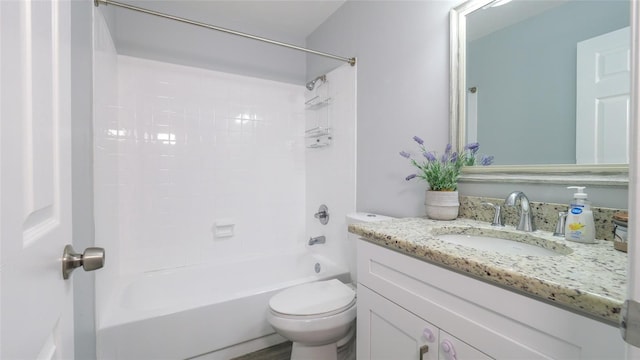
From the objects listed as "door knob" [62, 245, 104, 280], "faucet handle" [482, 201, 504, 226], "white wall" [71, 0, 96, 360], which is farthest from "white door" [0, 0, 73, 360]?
"faucet handle" [482, 201, 504, 226]

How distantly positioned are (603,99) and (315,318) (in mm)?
1364

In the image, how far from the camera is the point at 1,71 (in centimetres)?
30

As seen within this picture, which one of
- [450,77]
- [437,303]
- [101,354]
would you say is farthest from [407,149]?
[101,354]

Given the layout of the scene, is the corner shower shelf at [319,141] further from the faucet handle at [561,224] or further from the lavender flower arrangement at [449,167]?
the faucet handle at [561,224]

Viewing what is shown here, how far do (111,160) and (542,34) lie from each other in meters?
2.33

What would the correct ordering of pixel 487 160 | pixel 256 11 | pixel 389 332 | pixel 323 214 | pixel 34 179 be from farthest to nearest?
1. pixel 323 214
2. pixel 256 11
3. pixel 487 160
4. pixel 389 332
5. pixel 34 179

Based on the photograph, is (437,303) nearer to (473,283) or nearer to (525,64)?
(473,283)

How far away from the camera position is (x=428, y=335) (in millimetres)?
774

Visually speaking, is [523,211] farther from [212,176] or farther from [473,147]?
[212,176]

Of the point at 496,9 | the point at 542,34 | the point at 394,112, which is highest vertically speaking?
the point at 496,9

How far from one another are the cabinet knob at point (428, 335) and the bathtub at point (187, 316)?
1.07 m

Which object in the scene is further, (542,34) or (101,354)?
(101,354)

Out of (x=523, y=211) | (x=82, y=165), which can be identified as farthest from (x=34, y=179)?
(x=523, y=211)

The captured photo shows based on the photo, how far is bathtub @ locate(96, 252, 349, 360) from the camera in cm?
138
